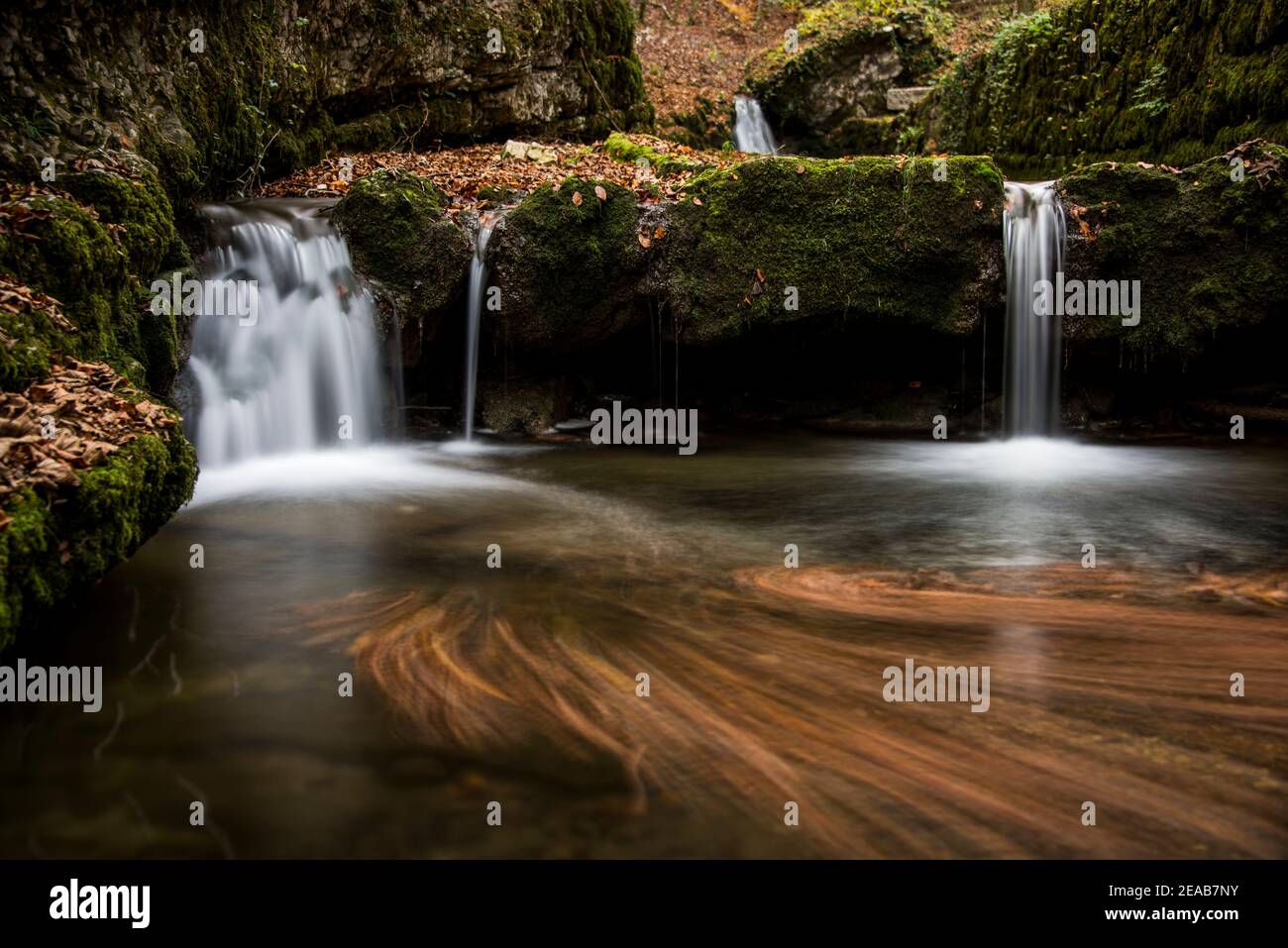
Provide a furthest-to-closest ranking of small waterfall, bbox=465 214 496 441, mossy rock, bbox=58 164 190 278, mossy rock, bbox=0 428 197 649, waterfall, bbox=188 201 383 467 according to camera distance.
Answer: small waterfall, bbox=465 214 496 441 < waterfall, bbox=188 201 383 467 < mossy rock, bbox=58 164 190 278 < mossy rock, bbox=0 428 197 649

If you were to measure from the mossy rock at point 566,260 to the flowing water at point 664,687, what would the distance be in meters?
3.33

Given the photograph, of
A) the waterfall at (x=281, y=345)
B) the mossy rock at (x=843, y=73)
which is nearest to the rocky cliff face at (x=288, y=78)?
the waterfall at (x=281, y=345)

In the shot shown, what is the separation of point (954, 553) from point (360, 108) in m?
9.97

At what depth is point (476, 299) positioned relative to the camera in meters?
9.02

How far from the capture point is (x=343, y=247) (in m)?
8.60

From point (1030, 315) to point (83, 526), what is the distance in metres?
8.69

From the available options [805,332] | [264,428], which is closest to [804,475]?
[805,332]

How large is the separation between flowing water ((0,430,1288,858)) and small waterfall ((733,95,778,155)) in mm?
13812

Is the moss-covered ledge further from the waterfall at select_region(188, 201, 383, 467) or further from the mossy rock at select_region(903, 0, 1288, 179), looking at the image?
the mossy rock at select_region(903, 0, 1288, 179)

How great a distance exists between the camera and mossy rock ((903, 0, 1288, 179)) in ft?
31.4

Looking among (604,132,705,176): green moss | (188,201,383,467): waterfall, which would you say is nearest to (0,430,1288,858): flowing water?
(188,201,383,467): waterfall

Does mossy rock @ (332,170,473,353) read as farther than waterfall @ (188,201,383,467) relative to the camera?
Yes
